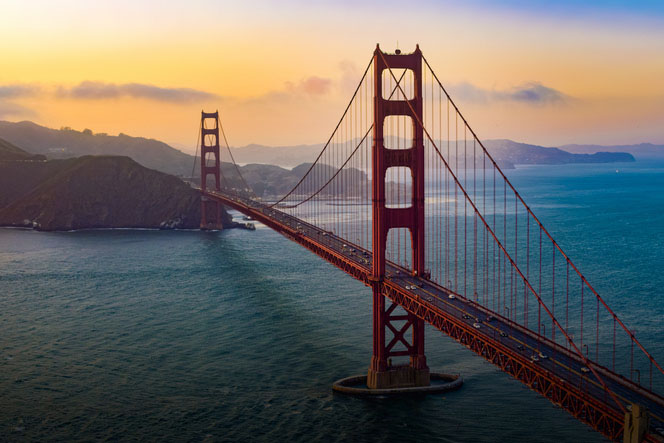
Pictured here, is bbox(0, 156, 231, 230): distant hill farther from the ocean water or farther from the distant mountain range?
the ocean water

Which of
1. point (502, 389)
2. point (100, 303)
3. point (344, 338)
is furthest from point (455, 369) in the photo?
point (100, 303)

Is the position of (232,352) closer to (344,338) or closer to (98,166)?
(344,338)

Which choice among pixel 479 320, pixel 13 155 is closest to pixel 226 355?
pixel 479 320

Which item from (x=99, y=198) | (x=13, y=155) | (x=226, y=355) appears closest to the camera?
(x=226, y=355)

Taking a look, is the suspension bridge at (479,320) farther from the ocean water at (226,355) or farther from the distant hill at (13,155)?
the distant hill at (13,155)

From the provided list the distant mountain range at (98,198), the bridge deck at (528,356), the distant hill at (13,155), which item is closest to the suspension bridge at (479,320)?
the bridge deck at (528,356)

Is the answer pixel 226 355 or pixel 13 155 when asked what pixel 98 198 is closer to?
pixel 13 155
